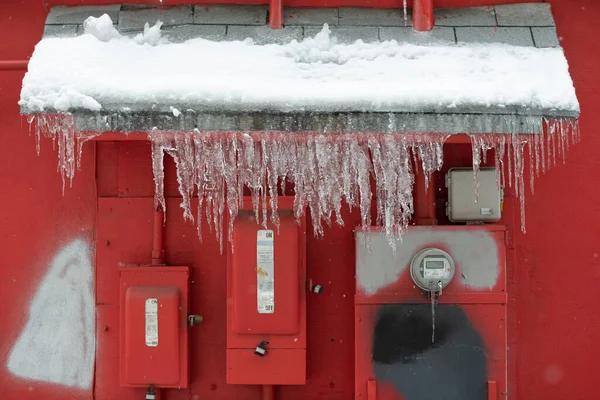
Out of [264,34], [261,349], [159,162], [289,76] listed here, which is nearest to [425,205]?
[289,76]

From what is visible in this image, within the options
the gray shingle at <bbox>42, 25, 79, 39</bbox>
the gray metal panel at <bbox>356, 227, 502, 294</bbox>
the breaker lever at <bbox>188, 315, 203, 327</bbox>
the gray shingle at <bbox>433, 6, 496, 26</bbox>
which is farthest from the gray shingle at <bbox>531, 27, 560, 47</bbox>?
the gray shingle at <bbox>42, 25, 79, 39</bbox>

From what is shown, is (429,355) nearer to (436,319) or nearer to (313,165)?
(436,319)

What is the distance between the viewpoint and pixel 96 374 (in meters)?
4.82

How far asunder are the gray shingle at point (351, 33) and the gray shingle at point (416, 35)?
0.06 meters

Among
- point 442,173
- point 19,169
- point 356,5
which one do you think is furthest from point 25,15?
point 442,173

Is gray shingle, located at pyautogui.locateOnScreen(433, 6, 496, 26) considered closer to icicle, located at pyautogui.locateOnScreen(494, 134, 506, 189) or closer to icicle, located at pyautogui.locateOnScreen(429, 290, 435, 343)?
icicle, located at pyautogui.locateOnScreen(494, 134, 506, 189)

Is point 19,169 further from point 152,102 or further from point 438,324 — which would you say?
point 438,324

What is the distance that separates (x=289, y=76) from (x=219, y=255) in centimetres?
148

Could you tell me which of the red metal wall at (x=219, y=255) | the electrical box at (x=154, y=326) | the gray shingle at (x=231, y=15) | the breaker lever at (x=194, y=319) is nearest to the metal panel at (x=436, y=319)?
the red metal wall at (x=219, y=255)

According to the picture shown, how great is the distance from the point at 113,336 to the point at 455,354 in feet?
7.83

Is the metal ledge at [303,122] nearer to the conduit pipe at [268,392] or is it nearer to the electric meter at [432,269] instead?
the electric meter at [432,269]

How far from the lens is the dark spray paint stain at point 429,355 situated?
436 centimetres

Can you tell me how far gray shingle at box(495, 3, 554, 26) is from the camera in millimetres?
4328

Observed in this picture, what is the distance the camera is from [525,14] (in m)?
4.38
